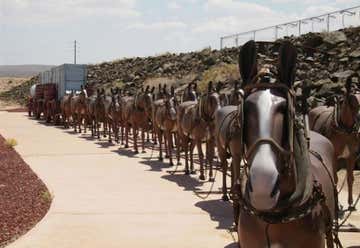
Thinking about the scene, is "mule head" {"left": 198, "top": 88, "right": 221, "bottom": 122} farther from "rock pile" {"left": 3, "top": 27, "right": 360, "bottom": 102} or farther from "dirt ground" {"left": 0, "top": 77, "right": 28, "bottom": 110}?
"dirt ground" {"left": 0, "top": 77, "right": 28, "bottom": 110}

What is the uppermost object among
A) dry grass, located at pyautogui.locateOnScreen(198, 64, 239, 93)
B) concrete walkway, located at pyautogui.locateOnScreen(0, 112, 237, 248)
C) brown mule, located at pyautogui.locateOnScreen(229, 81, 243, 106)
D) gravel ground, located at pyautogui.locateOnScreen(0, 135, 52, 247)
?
dry grass, located at pyautogui.locateOnScreen(198, 64, 239, 93)

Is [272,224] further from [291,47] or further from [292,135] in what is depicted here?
Result: [291,47]

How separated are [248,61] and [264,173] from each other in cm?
95

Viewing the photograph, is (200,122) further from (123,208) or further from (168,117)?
(123,208)

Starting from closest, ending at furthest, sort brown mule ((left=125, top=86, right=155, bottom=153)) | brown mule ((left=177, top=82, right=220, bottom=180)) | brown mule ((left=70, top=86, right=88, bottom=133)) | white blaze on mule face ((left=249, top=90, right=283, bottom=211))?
white blaze on mule face ((left=249, top=90, right=283, bottom=211))
brown mule ((left=177, top=82, right=220, bottom=180))
brown mule ((left=125, top=86, right=155, bottom=153))
brown mule ((left=70, top=86, right=88, bottom=133))

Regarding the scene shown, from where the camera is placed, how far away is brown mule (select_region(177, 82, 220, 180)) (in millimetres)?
12812

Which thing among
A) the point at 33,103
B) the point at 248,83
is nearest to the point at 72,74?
the point at 33,103

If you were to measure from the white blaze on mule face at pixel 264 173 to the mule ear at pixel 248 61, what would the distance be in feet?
1.50

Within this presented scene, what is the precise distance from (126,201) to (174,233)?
9.13 feet

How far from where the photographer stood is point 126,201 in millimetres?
11367

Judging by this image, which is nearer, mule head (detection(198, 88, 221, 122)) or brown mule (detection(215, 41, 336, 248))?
brown mule (detection(215, 41, 336, 248))

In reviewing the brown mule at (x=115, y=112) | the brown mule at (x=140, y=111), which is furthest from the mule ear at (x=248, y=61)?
the brown mule at (x=115, y=112)

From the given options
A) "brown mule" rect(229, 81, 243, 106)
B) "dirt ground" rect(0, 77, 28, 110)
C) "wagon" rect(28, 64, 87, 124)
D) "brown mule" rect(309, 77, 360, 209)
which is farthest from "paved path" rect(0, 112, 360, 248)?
"dirt ground" rect(0, 77, 28, 110)

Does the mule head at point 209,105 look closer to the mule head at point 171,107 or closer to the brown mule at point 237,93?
the brown mule at point 237,93
